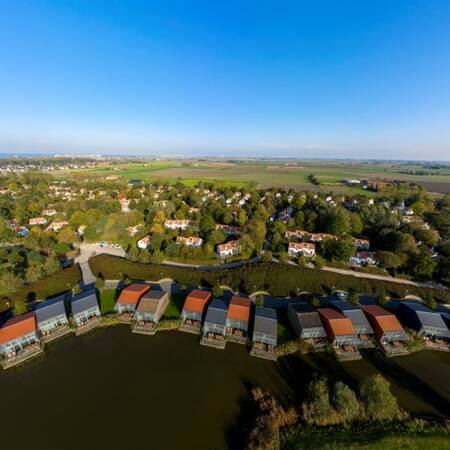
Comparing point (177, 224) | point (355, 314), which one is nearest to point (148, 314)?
point (355, 314)

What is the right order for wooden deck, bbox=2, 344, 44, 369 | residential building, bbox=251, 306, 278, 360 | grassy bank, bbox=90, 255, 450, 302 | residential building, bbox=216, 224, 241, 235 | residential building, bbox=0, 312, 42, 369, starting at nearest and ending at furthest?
wooden deck, bbox=2, 344, 44, 369 → residential building, bbox=0, 312, 42, 369 → residential building, bbox=251, 306, 278, 360 → grassy bank, bbox=90, 255, 450, 302 → residential building, bbox=216, 224, 241, 235

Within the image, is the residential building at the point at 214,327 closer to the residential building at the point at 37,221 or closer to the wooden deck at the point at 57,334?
the wooden deck at the point at 57,334

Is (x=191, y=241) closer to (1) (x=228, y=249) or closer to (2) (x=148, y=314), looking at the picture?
(1) (x=228, y=249)

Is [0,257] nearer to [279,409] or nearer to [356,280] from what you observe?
[279,409]

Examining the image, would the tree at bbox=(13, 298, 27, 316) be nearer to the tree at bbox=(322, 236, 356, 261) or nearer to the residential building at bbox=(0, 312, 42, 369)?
the residential building at bbox=(0, 312, 42, 369)

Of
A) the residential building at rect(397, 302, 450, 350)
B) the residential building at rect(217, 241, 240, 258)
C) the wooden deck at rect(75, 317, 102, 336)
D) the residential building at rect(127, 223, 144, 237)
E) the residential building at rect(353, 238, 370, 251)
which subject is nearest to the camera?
the residential building at rect(397, 302, 450, 350)

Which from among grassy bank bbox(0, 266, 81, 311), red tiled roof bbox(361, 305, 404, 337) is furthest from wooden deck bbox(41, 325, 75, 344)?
red tiled roof bbox(361, 305, 404, 337)

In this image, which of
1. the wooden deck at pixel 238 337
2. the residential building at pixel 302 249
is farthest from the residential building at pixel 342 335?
the residential building at pixel 302 249
